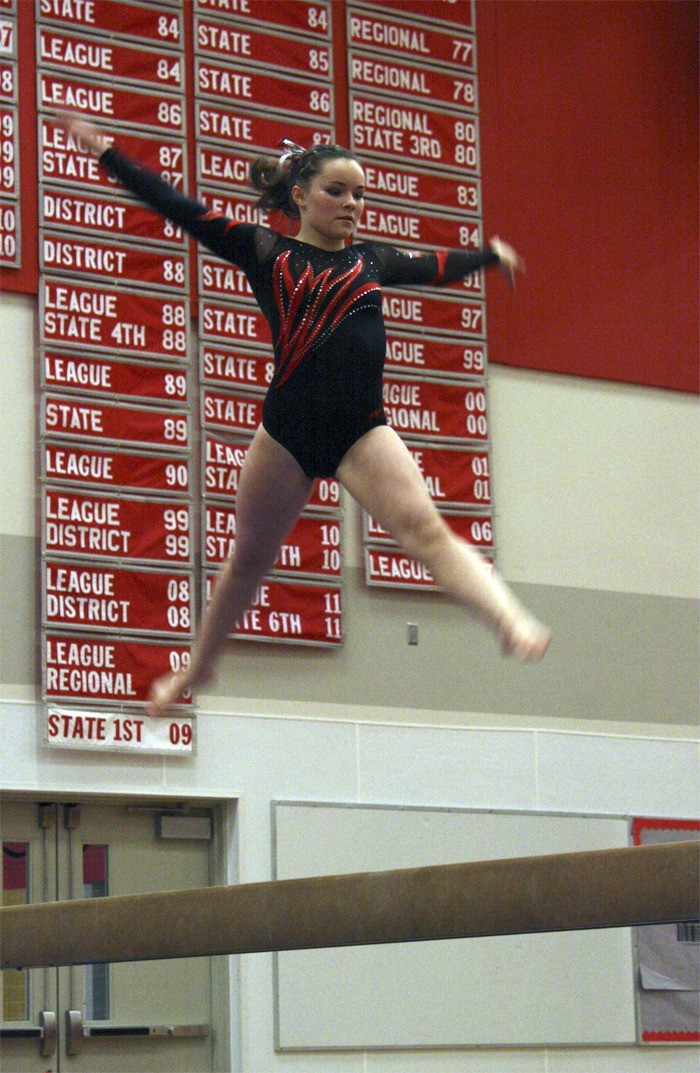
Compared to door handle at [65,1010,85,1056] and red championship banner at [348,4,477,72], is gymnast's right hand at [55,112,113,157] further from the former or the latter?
red championship banner at [348,4,477,72]

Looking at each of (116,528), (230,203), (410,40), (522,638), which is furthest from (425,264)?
(410,40)

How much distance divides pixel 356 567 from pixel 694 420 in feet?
8.49

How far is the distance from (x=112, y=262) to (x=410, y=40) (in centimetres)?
235

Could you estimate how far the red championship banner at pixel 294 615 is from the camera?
26.4 ft

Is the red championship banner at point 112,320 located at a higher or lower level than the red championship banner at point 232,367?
higher

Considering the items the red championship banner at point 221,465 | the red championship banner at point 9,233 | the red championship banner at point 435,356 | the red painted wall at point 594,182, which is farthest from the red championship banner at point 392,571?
the red championship banner at point 9,233

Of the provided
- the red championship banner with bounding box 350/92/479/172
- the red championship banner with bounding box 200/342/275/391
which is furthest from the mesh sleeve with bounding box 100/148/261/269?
the red championship banner with bounding box 350/92/479/172

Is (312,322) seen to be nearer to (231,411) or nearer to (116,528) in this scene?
(116,528)

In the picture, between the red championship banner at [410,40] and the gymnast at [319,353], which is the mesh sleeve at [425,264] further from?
the red championship banner at [410,40]

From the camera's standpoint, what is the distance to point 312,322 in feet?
11.6

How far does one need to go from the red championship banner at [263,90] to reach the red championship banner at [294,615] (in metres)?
2.54

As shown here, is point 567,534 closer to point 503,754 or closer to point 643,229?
point 503,754

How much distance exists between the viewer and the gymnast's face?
3.60 meters

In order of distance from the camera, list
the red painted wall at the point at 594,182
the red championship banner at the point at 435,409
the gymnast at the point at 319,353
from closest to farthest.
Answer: the gymnast at the point at 319,353, the red championship banner at the point at 435,409, the red painted wall at the point at 594,182
